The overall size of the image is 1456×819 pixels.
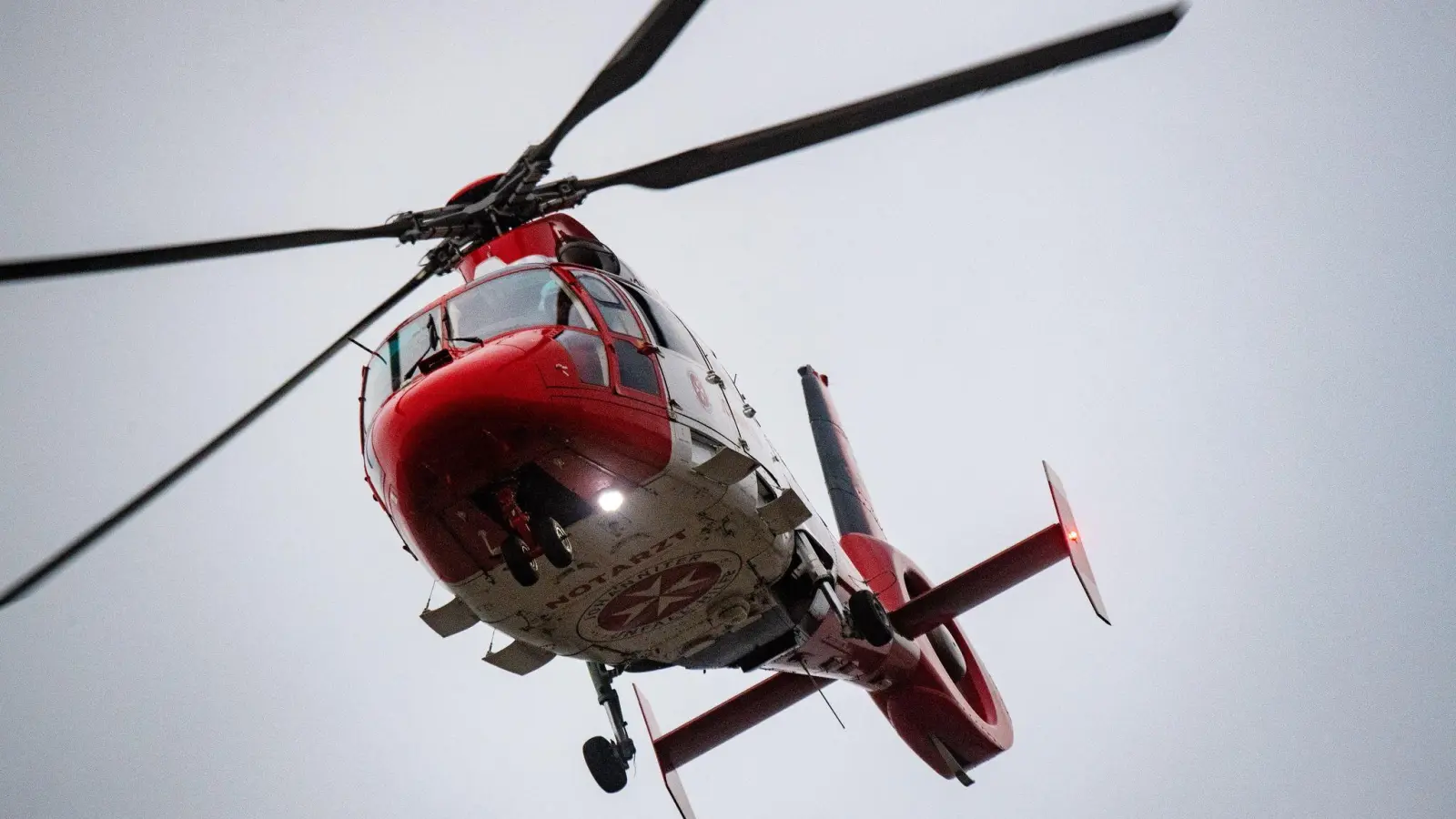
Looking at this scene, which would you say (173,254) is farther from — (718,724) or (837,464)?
(837,464)

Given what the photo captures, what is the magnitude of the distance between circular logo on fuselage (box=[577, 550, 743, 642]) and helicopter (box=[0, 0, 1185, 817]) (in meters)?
0.02

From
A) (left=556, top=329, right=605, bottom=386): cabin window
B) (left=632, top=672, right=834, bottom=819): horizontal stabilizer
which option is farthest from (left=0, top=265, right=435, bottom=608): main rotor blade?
(left=632, top=672, right=834, bottom=819): horizontal stabilizer

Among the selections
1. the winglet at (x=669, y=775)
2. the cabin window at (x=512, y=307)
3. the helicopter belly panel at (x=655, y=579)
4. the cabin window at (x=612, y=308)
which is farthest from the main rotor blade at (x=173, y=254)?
the winglet at (x=669, y=775)

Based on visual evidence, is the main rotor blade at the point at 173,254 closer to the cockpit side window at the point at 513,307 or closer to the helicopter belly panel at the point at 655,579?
the cockpit side window at the point at 513,307

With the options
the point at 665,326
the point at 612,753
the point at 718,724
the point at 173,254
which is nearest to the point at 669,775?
the point at 718,724

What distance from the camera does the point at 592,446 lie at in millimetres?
8383

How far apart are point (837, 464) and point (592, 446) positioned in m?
8.99

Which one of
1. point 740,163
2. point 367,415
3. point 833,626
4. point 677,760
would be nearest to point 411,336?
point 367,415

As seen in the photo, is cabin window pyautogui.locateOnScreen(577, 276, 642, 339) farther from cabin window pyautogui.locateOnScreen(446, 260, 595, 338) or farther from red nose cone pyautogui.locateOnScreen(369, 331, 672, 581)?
red nose cone pyautogui.locateOnScreen(369, 331, 672, 581)

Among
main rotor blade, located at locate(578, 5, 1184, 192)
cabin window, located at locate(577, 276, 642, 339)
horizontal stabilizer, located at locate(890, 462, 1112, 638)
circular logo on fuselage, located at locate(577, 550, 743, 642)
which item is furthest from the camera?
horizontal stabilizer, located at locate(890, 462, 1112, 638)

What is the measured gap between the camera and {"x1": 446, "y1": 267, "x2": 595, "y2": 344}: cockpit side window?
891 centimetres

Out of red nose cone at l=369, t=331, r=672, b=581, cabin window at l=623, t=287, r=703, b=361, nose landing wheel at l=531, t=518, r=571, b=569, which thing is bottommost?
nose landing wheel at l=531, t=518, r=571, b=569

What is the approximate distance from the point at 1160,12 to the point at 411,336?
5434 millimetres

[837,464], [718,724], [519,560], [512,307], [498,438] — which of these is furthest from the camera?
[837,464]
